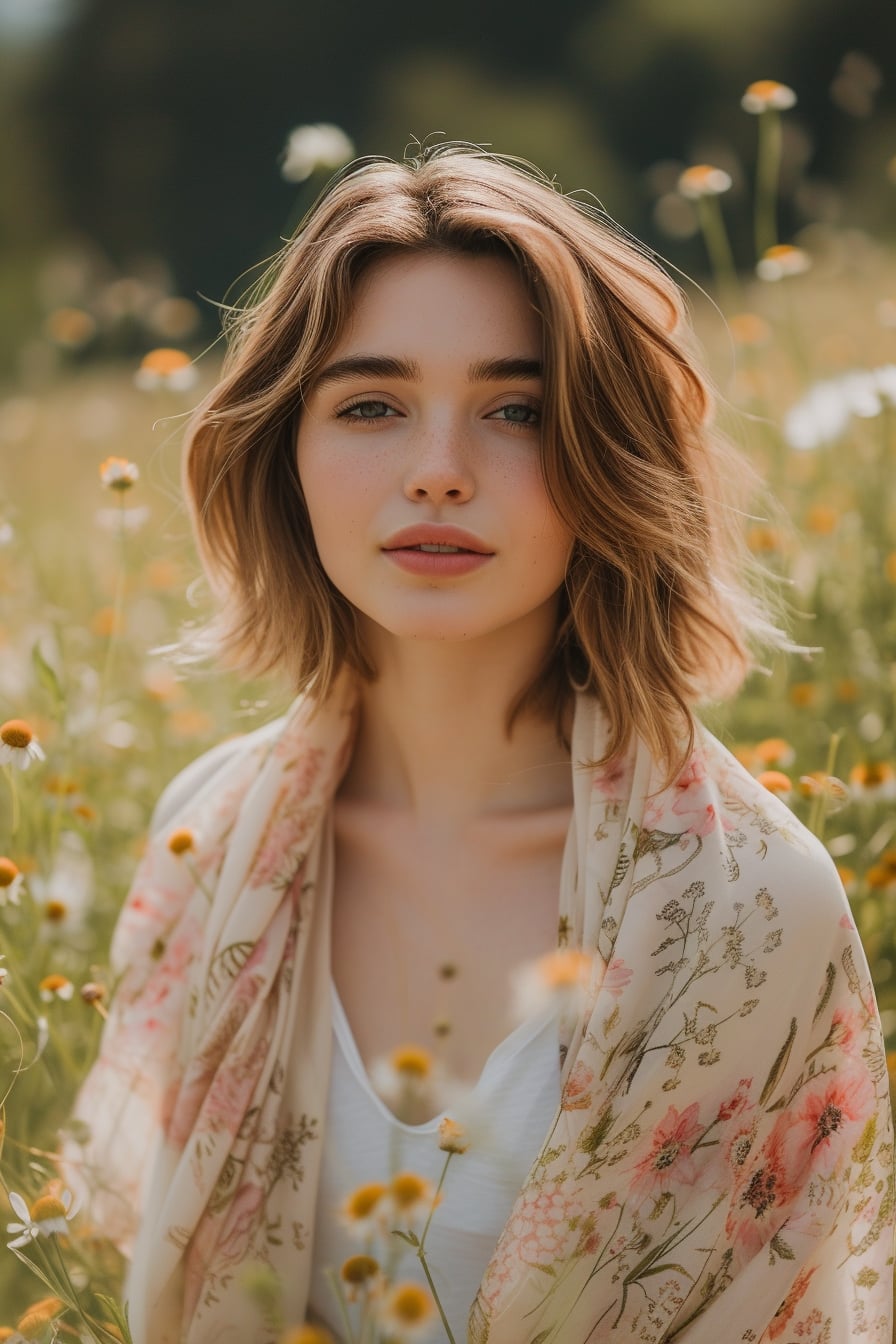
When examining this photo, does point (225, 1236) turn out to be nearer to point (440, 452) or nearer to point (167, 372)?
point (440, 452)

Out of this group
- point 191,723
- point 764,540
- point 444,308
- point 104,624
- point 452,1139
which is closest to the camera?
point 452,1139

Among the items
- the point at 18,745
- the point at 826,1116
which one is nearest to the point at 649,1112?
the point at 826,1116

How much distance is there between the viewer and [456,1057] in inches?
54.7

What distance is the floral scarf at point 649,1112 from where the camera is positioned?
120cm

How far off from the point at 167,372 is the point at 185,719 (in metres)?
0.57

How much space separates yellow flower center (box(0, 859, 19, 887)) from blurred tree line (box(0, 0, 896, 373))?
28.3 ft

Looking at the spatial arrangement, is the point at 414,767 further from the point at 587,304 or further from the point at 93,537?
the point at 93,537

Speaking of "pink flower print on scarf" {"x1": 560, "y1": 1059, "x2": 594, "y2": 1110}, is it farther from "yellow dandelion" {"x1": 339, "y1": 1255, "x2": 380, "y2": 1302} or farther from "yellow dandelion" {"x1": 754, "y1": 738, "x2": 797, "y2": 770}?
"yellow dandelion" {"x1": 754, "y1": 738, "x2": 797, "y2": 770}

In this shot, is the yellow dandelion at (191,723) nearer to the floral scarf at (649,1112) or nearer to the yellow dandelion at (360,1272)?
the floral scarf at (649,1112)

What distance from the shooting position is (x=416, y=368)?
1.28 m

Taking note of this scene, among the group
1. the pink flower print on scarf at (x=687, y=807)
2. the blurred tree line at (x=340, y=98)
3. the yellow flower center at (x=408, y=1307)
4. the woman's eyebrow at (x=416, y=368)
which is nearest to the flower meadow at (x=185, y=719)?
the yellow flower center at (x=408, y=1307)

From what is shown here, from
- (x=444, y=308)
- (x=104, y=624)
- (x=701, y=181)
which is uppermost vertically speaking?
(x=701, y=181)

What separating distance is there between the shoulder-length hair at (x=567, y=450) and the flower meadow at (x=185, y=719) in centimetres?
15

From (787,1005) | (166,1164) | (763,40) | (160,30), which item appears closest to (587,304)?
(787,1005)
